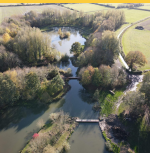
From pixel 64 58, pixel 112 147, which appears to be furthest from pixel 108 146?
pixel 64 58

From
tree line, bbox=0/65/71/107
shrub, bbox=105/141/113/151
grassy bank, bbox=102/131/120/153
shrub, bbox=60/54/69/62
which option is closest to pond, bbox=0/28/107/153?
shrub, bbox=105/141/113/151

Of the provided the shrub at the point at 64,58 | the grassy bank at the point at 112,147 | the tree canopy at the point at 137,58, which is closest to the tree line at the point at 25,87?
the grassy bank at the point at 112,147

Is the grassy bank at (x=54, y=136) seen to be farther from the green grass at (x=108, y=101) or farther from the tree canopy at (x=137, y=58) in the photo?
the tree canopy at (x=137, y=58)

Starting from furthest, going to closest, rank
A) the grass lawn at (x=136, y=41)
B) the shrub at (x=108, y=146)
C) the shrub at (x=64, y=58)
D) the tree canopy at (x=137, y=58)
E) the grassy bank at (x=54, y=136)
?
the grass lawn at (x=136, y=41) < the shrub at (x=64, y=58) < the tree canopy at (x=137, y=58) < the shrub at (x=108, y=146) < the grassy bank at (x=54, y=136)

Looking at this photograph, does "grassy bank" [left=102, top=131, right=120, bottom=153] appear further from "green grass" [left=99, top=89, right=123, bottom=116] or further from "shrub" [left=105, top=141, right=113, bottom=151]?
"green grass" [left=99, top=89, right=123, bottom=116]

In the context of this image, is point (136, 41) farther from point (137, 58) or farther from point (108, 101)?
point (108, 101)

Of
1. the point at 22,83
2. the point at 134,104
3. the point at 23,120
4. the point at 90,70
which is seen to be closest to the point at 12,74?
the point at 22,83
